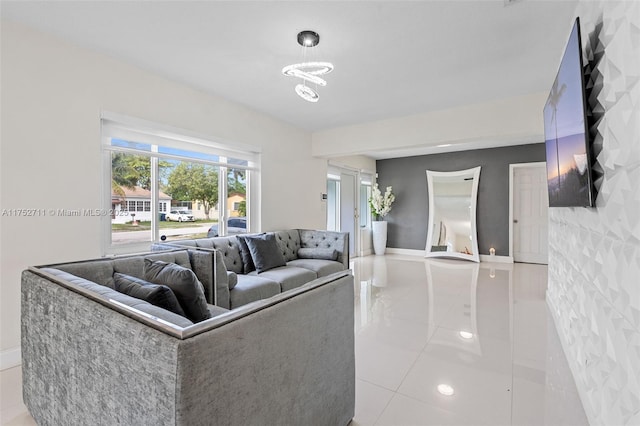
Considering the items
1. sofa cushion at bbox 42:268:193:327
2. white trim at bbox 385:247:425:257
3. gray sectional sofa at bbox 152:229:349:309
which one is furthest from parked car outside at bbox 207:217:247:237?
white trim at bbox 385:247:425:257

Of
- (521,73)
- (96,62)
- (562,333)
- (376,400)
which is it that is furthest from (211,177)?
(562,333)

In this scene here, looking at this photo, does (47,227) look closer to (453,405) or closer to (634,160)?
(453,405)

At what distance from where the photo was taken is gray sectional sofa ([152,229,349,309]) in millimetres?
2744

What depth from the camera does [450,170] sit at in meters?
7.09

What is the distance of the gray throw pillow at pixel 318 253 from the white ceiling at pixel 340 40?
216 cm

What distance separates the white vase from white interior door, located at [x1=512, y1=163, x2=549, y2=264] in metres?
2.83

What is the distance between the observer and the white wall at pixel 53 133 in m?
2.37

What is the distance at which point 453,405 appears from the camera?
6.06 ft

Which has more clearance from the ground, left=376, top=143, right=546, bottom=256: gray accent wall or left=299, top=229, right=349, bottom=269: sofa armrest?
left=376, top=143, right=546, bottom=256: gray accent wall

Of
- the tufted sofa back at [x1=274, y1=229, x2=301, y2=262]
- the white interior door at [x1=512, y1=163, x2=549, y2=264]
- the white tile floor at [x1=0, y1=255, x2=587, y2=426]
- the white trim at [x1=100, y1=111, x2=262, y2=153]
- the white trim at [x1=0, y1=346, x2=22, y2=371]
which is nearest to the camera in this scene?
the white tile floor at [x1=0, y1=255, x2=587, y2=426]

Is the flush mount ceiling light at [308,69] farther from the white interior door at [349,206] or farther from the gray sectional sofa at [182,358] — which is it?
the white interior door at [349,206]

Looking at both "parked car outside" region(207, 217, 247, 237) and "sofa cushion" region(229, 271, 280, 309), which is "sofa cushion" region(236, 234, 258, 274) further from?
"parked car outside" region(207, 217, 247, 237)

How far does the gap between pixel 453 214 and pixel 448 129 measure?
3.21 m

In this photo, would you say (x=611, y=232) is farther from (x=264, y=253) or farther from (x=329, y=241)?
(x=329, y=241)
